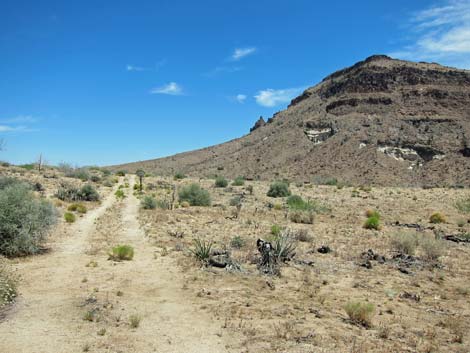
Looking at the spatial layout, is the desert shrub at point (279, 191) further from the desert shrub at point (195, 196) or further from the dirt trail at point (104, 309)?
the dirt trail at point (104, 309)

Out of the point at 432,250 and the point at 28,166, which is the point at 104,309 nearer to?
the point at 432,250

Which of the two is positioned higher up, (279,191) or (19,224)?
(279,191)

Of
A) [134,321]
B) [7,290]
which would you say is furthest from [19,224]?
[134,321]

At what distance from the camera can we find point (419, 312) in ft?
29.4

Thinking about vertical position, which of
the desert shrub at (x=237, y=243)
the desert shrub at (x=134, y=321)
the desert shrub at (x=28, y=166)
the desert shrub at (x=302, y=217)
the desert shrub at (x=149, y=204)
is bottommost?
the desert shrub at (x=134, y=321)

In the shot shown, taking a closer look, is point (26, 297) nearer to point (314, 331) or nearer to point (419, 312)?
point (314, 331)

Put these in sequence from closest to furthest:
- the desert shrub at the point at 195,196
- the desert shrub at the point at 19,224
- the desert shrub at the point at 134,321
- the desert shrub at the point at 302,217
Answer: the desert shrub at the point at 134,321 < the desert shrub at the point at 19,224 < the desert shrub at the point at 302,217 < the desert shrub at the point at 195,196

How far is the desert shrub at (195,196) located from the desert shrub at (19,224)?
53.1ft

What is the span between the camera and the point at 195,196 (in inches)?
1182

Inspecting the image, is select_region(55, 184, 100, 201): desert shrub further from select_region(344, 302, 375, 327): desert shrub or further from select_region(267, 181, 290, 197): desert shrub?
select_region(344, 302, 375, 327): desert shrub

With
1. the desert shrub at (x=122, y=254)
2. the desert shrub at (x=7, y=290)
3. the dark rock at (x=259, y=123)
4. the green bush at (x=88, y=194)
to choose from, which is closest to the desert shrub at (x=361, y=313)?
the desert shrub at (x=7, y=290)

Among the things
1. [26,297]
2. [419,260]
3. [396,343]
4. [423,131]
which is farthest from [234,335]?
[423,131]

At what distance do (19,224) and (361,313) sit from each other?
10663 mm

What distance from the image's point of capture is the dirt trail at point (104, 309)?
702 centimetres
